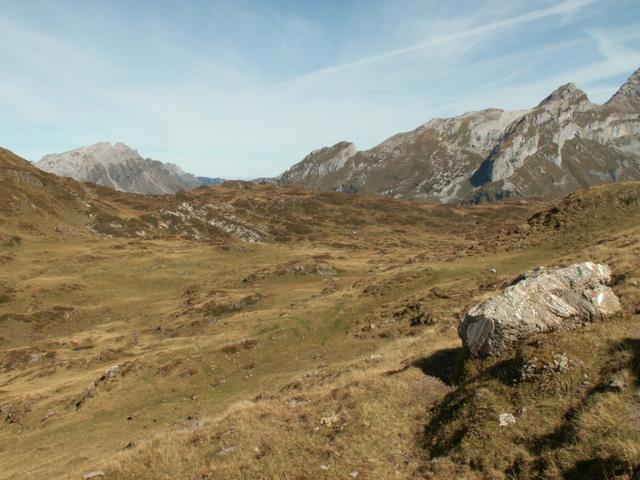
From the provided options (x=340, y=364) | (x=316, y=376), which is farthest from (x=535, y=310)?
(x=340, y=364)

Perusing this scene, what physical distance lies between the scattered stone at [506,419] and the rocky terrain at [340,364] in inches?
1.6

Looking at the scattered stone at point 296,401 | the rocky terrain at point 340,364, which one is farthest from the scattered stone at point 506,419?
the scattered stone at point 296,401

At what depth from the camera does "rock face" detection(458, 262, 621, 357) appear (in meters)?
16.5

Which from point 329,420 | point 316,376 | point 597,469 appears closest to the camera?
point 597,469

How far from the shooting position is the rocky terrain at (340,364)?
505 inches

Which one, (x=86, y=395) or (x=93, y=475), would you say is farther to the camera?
(x=86, y=395)

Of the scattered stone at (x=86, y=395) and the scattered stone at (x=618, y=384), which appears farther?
the scattered stone at (x=86, y=395)

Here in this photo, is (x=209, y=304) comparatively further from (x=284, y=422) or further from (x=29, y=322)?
(x=284, y=422)

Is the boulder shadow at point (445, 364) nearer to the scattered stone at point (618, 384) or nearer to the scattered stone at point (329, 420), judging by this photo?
the scattered stone at point (329, 420)

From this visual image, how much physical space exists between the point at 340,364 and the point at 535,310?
1367 centimetres

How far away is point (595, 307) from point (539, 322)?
7.24 ft

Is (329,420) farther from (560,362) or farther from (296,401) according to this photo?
(560,362)

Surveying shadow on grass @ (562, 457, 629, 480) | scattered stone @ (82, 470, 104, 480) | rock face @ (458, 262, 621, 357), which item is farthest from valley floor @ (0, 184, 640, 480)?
rock face @ (458, 262, 621, 357)

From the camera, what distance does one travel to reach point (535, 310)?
16844mm
